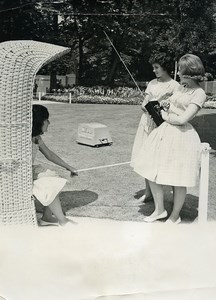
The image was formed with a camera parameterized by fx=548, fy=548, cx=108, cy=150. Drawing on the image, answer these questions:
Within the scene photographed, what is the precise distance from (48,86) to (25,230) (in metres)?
0.74

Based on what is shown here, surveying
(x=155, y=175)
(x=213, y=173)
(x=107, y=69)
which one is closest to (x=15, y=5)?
(x=107, y=69)

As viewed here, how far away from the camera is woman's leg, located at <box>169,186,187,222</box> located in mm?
2322

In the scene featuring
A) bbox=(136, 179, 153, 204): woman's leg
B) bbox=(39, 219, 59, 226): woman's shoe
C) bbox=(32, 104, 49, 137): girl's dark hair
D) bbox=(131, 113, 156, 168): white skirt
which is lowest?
bbox=(39, 219, 59, 226): woman's shoe

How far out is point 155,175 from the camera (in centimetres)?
227

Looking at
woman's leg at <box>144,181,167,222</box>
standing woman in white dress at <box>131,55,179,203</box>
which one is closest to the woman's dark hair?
standing woman in white dress at <box>131,55,179,203</box>

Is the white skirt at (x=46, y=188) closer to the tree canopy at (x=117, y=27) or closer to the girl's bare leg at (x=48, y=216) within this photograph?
the girl's bare leg at (x=48, y=216)

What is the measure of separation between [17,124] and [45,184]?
0.94 feet

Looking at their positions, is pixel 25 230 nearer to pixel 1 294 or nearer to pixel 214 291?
pixel 1 294

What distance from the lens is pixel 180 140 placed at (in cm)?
223

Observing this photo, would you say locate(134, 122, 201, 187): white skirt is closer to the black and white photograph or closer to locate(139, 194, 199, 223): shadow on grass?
the black and white photograph

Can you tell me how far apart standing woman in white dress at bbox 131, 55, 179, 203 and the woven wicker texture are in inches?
17.6

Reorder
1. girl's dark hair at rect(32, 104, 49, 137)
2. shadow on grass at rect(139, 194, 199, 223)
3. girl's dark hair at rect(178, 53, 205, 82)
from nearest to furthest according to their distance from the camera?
girl's dark hair at rect(178, 53, 205, 82) → girl's dark hair at rect(32, 104, 49, 137) → shadow on grass at rect(139, 194, 199, 223)

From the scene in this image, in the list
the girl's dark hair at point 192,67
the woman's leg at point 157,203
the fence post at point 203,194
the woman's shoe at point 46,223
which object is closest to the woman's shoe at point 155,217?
the woman's leg at point 157,203

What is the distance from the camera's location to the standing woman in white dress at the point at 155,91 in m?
2.37
